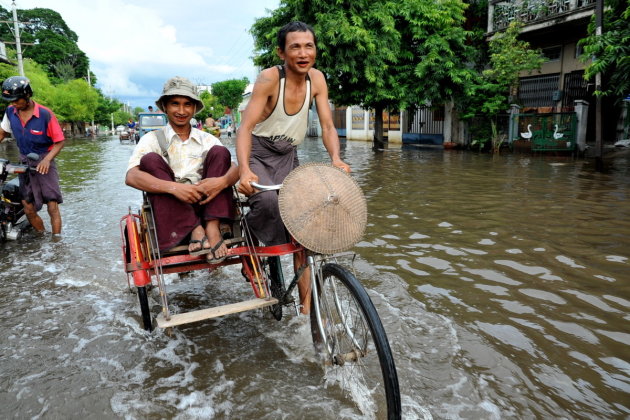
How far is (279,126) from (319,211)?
3.10 feet

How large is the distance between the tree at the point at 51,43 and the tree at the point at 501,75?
54163 mm

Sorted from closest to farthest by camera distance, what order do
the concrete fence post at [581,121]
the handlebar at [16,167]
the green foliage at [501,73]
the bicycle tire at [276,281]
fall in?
the bicycle tire at [276,281]
the handlebar at [16,167]
the concrete fence post at [581,121]
the green foliage at [501,73]

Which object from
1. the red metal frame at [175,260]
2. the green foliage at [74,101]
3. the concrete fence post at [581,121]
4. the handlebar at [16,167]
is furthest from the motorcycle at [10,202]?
the green foliage at [74,101]

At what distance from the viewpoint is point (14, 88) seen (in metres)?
4.95

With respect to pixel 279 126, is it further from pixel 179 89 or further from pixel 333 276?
pixel 333 276

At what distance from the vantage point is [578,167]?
439 inches

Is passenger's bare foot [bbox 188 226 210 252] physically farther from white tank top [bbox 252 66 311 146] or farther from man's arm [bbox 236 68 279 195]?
white tank top [bbox 252 66 311 146]

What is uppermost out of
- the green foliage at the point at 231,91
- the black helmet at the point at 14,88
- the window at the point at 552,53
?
the green foliage at the point at 231,91

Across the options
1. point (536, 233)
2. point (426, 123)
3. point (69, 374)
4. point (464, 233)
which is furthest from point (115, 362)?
point (426, 123)

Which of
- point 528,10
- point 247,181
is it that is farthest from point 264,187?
point 528,10

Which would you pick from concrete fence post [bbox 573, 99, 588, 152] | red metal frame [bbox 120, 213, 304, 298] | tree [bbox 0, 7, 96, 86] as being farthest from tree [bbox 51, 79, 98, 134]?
red metal frame [bbox 120, 213, 304, 298]

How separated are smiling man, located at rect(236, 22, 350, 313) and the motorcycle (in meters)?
3.72

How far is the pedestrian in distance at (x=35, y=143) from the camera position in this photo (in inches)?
209

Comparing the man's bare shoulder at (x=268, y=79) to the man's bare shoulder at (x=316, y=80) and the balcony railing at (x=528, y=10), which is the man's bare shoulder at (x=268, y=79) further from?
the balcony railing at (x=528, y=10)
